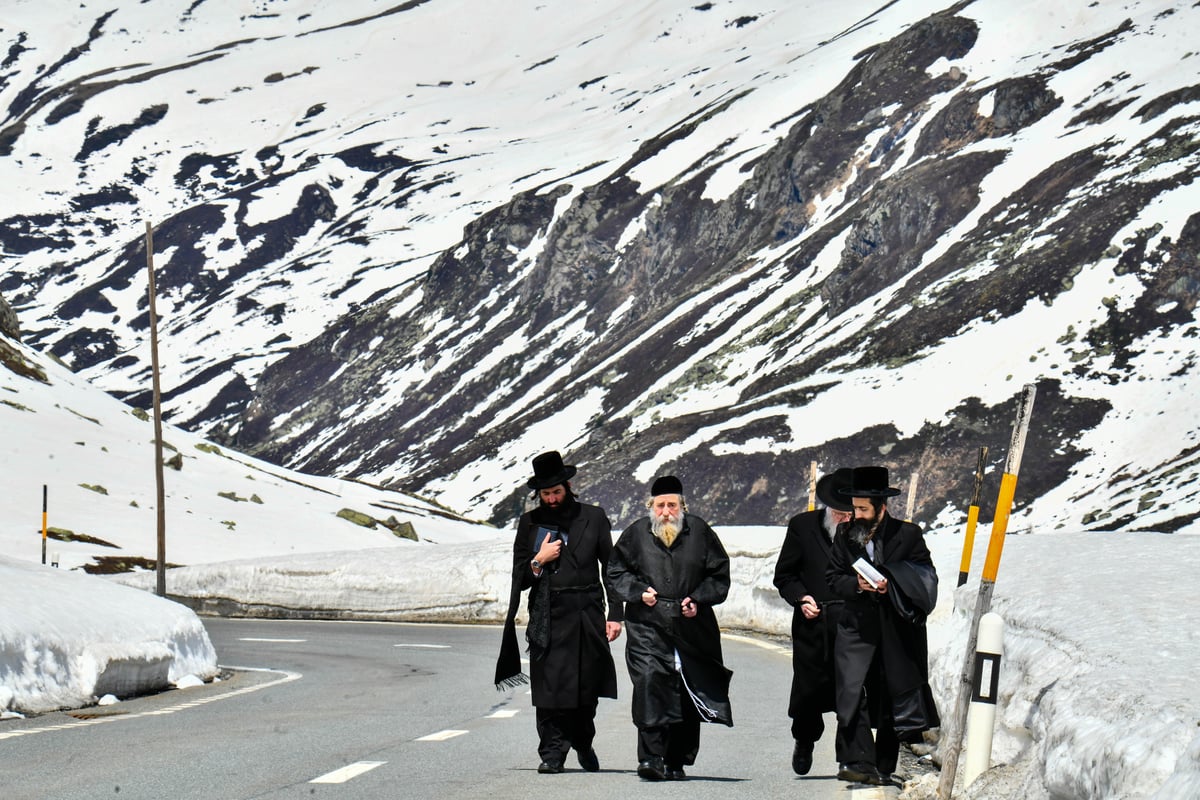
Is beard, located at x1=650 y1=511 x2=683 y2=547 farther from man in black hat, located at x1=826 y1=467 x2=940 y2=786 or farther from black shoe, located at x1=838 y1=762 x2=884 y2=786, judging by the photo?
black shoe, located at x1=838 y1=762 x2=884 y2=786

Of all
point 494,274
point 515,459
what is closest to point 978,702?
point 515,459

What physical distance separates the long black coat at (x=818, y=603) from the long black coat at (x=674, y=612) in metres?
0.39

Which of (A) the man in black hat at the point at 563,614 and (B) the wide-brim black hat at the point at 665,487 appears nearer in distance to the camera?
(B) the wide-brim black hat at the point at 665,487

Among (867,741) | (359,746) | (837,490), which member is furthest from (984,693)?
(359,746)

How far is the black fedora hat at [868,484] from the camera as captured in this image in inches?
378

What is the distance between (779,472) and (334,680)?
2905 inches

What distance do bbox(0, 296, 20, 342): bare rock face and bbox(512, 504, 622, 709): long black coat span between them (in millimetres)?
72864

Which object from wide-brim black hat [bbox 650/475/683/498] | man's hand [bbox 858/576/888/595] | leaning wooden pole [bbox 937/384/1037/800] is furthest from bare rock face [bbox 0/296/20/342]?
leaning wooden pole [bbox 937/384/1037/800]

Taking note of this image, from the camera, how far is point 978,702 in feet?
26.2

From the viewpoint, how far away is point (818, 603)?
10008 mm

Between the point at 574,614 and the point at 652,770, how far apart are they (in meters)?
1.19

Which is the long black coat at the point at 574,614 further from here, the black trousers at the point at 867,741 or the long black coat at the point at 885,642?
the black trousers at the point at 867,741

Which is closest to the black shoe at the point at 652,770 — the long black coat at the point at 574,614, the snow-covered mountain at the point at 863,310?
the long black coat at the point at 574,614

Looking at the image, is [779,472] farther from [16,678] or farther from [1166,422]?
[16,678]
